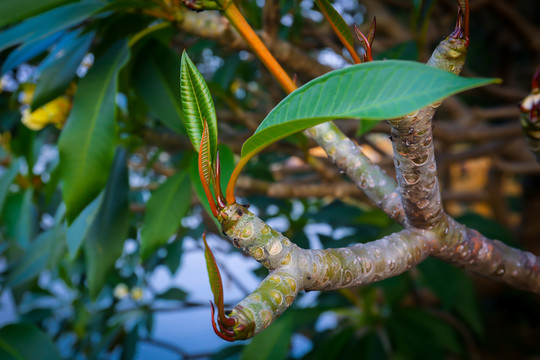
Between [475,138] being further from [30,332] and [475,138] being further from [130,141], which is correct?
[30,332]

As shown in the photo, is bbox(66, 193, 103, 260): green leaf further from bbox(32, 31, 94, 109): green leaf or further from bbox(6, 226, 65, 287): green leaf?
bbox(6, 226, 65, 287): green leaf

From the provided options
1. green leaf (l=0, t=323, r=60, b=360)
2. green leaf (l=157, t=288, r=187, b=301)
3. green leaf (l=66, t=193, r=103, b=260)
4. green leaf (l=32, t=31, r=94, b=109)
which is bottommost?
green leaf (l=157, t=288, r=187, b=301)

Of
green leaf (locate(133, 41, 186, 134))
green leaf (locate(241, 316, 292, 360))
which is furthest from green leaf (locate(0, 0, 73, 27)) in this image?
green leaf (locate(241, 316, 292, 360))

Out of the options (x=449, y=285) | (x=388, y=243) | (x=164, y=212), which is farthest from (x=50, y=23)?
(x=449, y=285)

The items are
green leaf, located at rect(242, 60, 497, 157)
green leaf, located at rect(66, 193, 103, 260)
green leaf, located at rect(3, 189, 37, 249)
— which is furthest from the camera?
green leaf, located at rect(3, 189, 37, 249)

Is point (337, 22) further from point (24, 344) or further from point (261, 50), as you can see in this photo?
point (24, 344)
